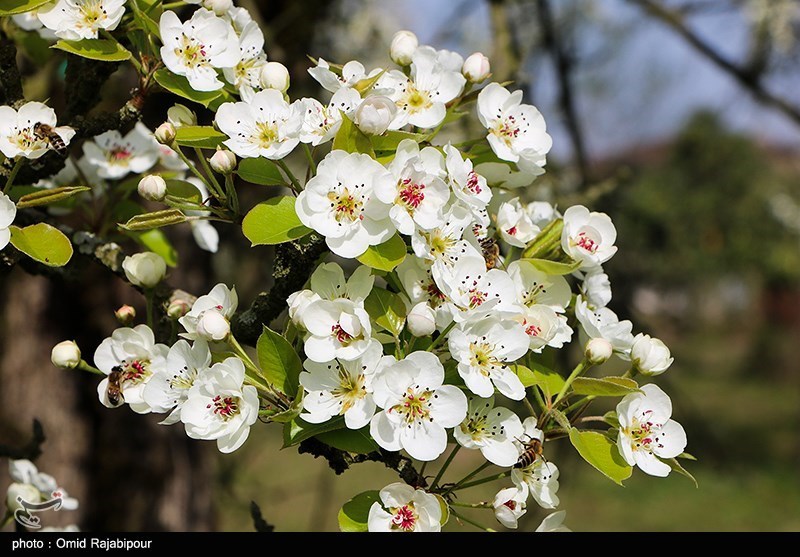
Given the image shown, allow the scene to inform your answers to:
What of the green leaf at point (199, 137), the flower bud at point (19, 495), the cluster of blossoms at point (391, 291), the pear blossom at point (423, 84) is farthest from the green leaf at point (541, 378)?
the flower bud at point (19, 495)

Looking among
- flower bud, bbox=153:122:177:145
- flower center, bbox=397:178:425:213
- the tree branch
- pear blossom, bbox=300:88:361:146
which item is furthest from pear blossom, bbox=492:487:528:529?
the tree branch

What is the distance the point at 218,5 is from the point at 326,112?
221 millimetres

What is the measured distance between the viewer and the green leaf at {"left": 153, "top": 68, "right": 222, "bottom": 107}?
0.88 meters

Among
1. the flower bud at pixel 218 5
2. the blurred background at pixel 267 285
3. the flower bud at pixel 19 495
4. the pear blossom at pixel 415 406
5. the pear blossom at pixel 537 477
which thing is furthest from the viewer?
the blurred background at pixel 267 285

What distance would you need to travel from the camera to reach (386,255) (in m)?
0.77

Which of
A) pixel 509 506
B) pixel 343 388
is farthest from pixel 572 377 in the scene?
pixel 343 388

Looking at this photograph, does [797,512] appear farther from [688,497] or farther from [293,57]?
→ [293,57]

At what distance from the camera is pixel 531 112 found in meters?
0.92

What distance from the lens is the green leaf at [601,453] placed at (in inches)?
31.1

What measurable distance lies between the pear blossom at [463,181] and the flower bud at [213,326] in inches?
10.8

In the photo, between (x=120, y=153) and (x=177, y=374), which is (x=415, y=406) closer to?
(x=177, y=374)

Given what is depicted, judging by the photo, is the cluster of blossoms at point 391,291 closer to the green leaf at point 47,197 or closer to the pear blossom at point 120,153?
the green leaf at point 47,197
